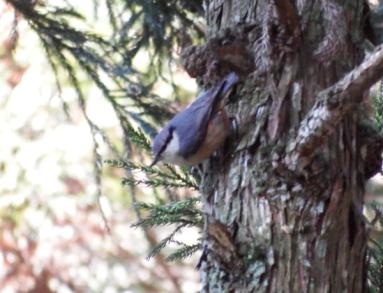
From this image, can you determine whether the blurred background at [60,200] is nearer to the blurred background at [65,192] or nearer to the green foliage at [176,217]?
the blurred background at [65,192]

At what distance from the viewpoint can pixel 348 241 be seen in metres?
1.51

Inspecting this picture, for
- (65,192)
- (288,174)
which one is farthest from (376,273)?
(65,192)

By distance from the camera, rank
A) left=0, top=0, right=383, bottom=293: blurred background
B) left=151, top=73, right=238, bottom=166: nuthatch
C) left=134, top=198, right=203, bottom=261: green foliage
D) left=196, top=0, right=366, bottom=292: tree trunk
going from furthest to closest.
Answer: left=0, top=0, right=383, bottom=293: blurred background
left=134, top=198, right=203, bottom=261: green foliage
left=151, top=73, right=238, bottom=166: nuthatch
left=196, top=0, right=366, bottom=292: tree trunk

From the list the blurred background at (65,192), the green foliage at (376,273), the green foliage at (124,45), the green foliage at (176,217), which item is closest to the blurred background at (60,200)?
the blurred background at (65,192)

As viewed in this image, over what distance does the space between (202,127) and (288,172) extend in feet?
0.75

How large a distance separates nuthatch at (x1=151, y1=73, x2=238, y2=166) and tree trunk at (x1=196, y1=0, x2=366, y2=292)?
0.03 meters

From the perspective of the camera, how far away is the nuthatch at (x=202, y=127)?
63.1 inches

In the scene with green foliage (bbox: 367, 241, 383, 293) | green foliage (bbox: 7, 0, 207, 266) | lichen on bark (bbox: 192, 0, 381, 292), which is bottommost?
green foliage (bbox: 367, 241, 383, 293)

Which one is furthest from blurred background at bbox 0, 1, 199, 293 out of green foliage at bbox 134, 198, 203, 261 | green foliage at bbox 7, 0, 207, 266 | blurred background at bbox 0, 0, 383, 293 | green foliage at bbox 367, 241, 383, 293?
green foliage at bbox 367, 241, 383, 293

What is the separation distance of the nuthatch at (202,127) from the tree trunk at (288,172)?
27 mm

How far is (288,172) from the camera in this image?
1.47 metres

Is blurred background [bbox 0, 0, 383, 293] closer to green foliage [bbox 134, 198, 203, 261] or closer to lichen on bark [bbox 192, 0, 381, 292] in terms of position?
green foliage [bbox 134, 198, 203, 261]

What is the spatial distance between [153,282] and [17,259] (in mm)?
891

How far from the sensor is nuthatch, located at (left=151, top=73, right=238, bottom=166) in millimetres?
1603
